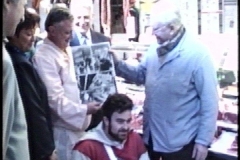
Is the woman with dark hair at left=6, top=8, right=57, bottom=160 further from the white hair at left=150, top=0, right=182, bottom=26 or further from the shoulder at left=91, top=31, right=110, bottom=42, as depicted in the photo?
the shoulder at left=91, top=31, right=110, bottom=42

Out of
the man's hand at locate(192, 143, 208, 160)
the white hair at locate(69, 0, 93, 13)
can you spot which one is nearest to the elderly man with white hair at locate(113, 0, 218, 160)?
the man's hand at locate(192, 143, 208, 160)

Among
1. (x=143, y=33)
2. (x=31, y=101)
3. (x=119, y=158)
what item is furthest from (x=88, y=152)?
(x=143, y=33)

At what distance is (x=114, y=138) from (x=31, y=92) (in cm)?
53

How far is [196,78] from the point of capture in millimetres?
2447

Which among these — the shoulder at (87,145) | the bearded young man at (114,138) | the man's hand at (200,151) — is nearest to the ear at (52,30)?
the bearded young man at (114,138)

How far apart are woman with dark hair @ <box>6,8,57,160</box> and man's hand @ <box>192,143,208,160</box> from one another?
0.66 m

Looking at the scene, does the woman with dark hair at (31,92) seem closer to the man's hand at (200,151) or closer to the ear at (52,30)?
the ear at (52,30)

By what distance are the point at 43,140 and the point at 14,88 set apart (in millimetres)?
925

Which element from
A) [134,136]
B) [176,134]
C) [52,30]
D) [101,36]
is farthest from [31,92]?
[101,36]

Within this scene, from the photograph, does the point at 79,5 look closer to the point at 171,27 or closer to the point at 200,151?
the point at 171,27

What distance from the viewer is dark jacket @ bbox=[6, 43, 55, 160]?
213 cm

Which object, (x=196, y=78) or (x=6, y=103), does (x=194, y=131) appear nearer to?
(x=196, y=78)

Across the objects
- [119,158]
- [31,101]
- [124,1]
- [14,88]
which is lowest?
[119,158]

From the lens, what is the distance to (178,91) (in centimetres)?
247
